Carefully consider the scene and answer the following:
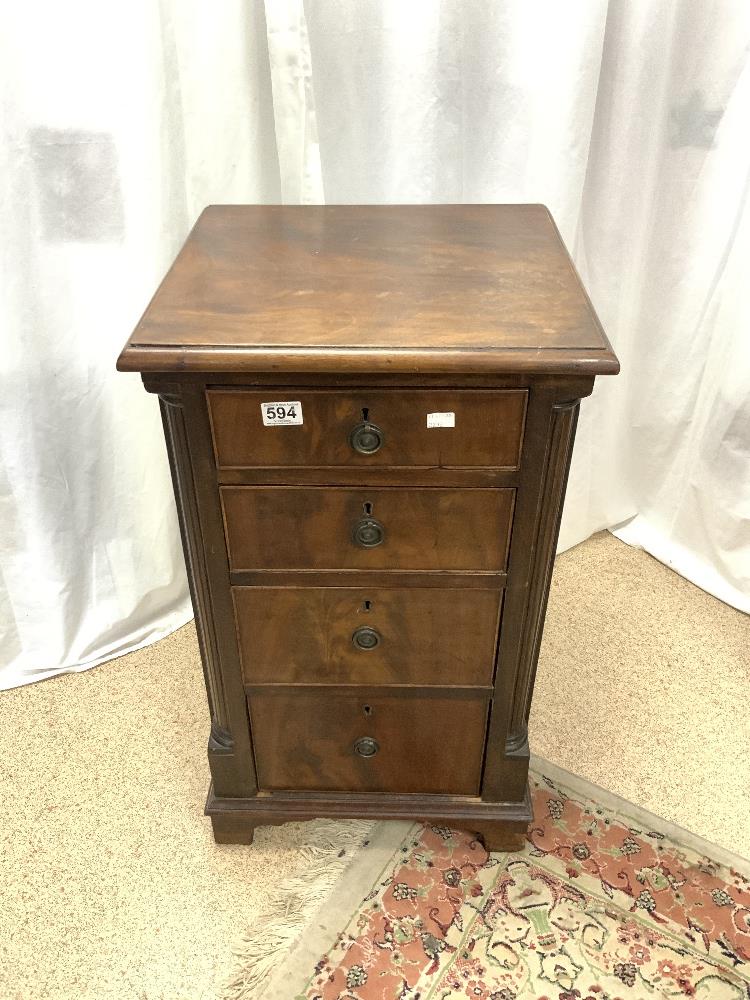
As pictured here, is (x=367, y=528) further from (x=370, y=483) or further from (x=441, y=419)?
(x=441, y=419)

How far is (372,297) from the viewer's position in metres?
0.99

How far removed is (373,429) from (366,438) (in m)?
0.01

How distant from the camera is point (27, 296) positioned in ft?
4.45

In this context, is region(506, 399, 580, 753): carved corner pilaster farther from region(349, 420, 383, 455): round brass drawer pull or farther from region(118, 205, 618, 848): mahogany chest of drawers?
region(349, 420, 383, 455): round brass drawer pull

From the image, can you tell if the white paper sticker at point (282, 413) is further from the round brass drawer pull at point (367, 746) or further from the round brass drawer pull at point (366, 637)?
the round brass drawer pull at point (367, 746)

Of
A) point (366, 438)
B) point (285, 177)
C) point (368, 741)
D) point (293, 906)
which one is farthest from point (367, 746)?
point (285, 177)

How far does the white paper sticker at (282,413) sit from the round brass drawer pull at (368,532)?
0.51 ft

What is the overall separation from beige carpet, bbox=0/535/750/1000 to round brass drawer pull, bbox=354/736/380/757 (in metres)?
0.24

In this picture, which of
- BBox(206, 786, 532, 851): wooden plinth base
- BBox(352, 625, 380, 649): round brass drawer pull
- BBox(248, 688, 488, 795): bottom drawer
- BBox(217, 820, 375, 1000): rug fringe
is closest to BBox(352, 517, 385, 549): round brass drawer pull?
BBox(352, 625, 380, 649): round brass drawer pull

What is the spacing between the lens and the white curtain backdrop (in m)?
1.30

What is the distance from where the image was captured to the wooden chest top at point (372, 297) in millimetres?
884

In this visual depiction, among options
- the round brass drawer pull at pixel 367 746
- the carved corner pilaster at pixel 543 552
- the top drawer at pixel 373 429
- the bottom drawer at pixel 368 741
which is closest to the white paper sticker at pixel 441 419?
the top drawer at pixel 373 429

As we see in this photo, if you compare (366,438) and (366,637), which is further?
(366,637)

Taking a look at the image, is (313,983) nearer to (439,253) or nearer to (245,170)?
(439,253)
